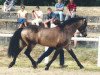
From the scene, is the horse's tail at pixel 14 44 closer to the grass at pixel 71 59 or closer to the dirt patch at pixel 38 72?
the grass at pixel 71 59

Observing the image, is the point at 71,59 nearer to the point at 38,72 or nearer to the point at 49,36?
the point at 49,36

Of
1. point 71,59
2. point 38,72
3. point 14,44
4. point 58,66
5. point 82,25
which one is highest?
point 82,25

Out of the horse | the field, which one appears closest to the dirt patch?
the field

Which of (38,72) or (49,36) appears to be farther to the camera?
(49,36)

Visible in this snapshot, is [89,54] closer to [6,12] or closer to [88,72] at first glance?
[88,72]

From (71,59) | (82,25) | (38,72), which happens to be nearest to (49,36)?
(82,25)

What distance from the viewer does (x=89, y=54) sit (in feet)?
75.7

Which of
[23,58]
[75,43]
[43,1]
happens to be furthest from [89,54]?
[43,1]

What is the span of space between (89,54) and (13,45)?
4819 millimetres

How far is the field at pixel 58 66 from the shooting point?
58.2ft

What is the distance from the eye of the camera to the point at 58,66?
65.2 feet

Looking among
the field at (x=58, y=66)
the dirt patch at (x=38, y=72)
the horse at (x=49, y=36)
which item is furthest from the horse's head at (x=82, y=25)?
the dirt patch at (x=38, y=72)

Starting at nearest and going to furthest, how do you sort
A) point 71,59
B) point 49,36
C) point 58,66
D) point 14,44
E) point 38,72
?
point 38,72 → point 49,36 → point 14,44 → point 58,66 → point 71,59

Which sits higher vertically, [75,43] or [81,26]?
[81,26]
